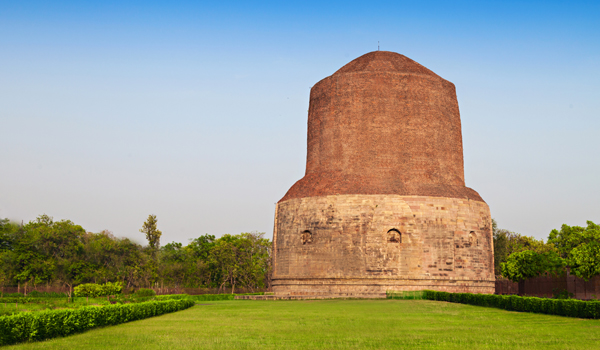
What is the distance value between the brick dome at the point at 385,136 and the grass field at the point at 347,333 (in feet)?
50.0

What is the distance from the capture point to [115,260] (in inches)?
1759

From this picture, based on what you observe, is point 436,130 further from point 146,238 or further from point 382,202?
point 146,238

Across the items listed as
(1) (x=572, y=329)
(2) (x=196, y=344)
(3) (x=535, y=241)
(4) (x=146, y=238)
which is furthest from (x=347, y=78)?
(4) (x=146, y=238)

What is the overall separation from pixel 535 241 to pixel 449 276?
2636 centimetres

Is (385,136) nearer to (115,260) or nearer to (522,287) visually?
(522,287)

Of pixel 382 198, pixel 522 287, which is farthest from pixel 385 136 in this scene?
pixel 522 287

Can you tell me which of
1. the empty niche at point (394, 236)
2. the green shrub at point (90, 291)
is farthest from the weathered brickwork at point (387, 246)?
the green shrub at point (90, 291)

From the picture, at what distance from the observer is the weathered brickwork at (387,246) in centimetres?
2775

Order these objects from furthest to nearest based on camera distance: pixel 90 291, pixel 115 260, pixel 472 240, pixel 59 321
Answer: pixel 115 260 → pixel 472 240 → pixel 90 291 → pixel 59 321

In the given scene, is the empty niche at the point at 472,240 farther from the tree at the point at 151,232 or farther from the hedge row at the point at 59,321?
the tree at the point at 151,232

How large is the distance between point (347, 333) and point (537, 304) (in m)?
8.33

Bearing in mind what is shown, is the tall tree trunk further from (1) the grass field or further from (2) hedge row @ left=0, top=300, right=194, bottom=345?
(2) hedge row @ left=0, top=300, right=194, bottom=345

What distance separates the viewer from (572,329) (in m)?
11.9

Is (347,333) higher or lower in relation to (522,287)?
lower
